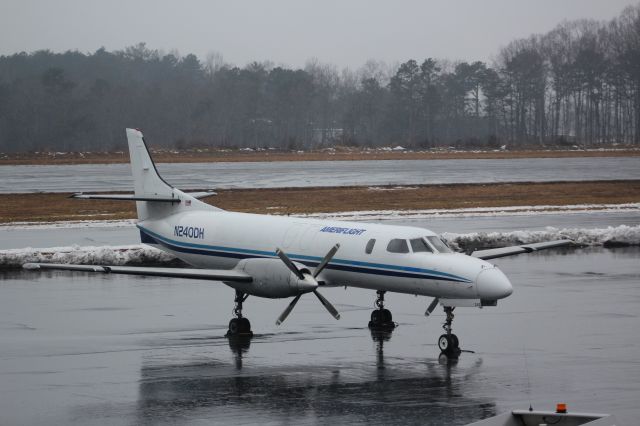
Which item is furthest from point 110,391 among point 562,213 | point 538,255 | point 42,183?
point 42,183

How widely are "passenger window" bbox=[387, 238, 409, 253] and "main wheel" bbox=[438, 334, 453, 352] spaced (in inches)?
87.5

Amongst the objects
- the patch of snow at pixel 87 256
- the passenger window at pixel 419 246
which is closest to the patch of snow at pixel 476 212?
the patch of snow at pixel 87 256

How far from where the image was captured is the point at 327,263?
22812mm

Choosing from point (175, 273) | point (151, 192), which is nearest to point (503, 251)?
point (175, 273)

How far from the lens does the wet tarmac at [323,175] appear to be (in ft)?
230

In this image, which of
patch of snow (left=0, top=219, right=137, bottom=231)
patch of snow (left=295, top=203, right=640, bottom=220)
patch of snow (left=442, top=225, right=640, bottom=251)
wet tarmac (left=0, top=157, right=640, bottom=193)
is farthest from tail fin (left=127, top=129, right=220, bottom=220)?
wet tarmac (left=0, top=157, right=640, bottom=193)

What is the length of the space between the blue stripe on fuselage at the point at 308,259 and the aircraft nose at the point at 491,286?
296 millimetres

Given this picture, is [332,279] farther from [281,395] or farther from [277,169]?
[277,169]

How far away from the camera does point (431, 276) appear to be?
69.5ft

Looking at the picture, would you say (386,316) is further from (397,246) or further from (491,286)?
(491,286)

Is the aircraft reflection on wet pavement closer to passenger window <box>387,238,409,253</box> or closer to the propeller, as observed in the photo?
the propeller

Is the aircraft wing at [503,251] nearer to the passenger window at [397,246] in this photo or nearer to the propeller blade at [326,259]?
the passenger window at [397,246]

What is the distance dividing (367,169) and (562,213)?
1639 inches

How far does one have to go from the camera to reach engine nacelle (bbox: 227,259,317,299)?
2169 centimetres
